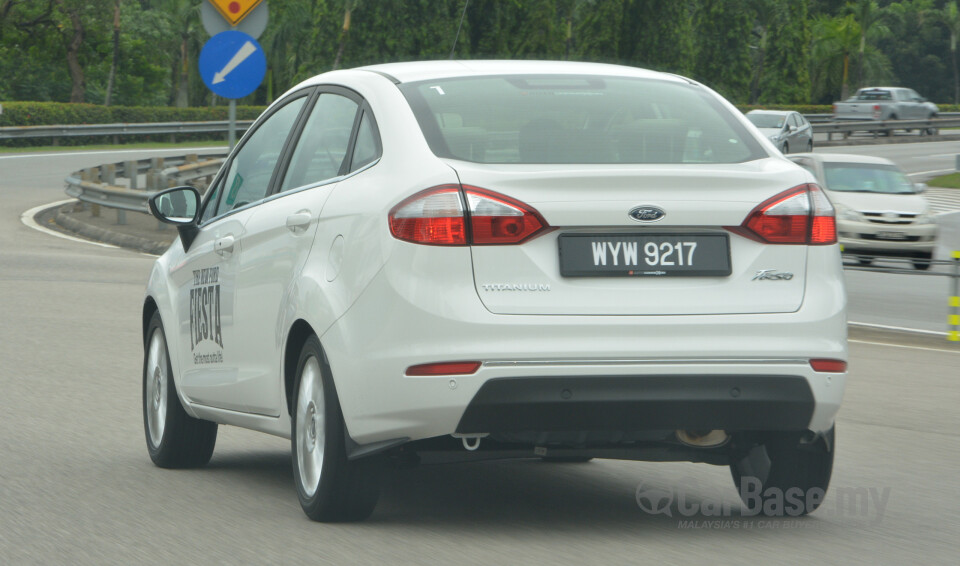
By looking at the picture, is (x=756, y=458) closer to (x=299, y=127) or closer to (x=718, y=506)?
(x=718, y=506)

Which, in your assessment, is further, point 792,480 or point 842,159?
point 842,159

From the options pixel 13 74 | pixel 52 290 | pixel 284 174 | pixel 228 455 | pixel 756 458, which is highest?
pixel 284 174

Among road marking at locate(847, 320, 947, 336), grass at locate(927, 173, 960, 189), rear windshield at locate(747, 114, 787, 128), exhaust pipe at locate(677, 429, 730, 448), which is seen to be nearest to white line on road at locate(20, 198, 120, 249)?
road marking at locate(847, 320, 947, 336)

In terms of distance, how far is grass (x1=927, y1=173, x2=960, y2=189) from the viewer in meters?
46.4

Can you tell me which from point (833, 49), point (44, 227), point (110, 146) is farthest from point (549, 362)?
point (833, 49)

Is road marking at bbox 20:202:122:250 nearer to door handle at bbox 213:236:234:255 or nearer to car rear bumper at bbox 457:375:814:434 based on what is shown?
door handle at bbox 213:236:234:255

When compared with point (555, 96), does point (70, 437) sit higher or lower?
lower

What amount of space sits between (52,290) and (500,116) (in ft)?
36.1

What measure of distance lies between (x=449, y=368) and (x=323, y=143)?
140 centimetres

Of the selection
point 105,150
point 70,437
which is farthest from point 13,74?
point 70,437

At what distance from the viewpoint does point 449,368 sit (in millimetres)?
4957

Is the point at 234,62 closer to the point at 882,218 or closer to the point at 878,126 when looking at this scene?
the point at 882,218

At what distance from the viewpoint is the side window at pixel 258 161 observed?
21.2 ft

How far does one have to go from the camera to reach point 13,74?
8900 centimetres
